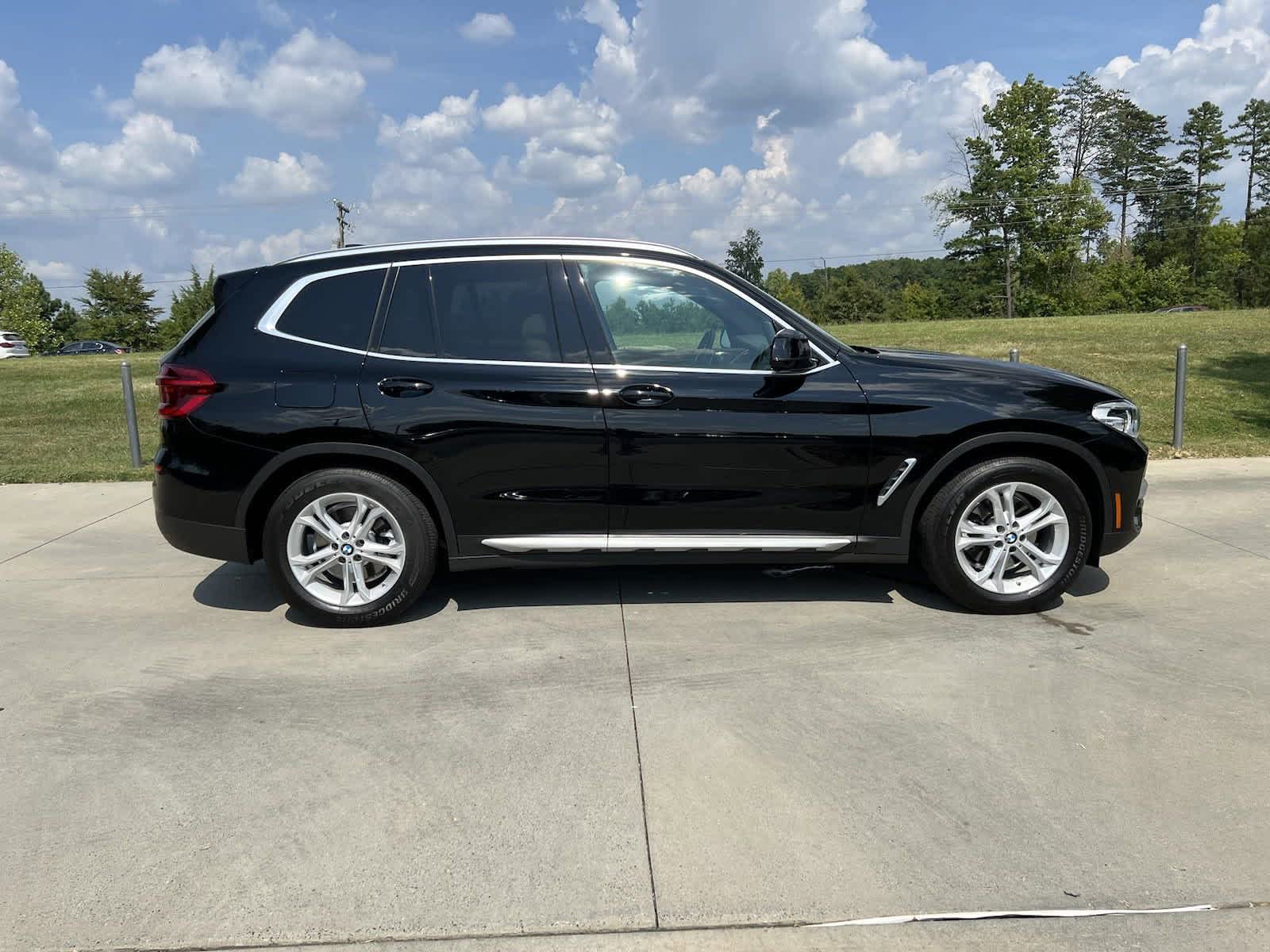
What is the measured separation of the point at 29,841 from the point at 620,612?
8.87 feet

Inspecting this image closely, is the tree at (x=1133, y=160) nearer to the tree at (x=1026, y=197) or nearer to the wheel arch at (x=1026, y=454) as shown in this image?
the tree at (x=1026, y=197)

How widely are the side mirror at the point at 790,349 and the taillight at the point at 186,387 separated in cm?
260

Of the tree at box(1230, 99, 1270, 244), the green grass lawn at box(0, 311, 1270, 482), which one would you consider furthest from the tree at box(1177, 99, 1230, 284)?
the green grass lawn at box(0, 311, 1270, 482)

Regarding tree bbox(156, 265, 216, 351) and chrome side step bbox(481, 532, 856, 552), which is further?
tree bbox(156, 265, 216, 351)

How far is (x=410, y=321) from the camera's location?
461 centimetres

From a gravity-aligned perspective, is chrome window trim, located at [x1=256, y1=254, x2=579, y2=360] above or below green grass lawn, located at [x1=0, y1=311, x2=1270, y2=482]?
above

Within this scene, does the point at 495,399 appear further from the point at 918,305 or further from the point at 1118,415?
the point at 918,305

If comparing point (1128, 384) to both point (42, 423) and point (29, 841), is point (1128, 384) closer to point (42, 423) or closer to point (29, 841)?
point (29, 841)

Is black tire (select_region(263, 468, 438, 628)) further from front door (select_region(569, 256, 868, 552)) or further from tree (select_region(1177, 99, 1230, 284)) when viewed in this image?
tree (select_region(1177, 99, 1230, 284))

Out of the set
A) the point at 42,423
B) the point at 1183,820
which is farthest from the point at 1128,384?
the point at 42,423

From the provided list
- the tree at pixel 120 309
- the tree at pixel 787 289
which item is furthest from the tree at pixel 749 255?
the tree at pixel 120 309

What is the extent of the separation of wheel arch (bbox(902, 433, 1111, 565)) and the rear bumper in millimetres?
3152

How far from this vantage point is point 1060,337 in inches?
802

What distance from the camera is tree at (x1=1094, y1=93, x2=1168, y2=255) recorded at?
70938 millimetres
